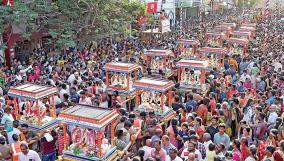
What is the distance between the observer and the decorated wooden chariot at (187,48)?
66.9 ft

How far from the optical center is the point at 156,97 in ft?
39.0

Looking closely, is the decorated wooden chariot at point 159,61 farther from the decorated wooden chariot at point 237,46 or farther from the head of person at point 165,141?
the head of person at point 165,141

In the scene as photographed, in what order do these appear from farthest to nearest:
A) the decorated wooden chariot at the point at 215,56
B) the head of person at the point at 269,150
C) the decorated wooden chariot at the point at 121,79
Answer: the decorated wooden chariot at the point at 215,56 → the decorated wooden chariot at the point at 121,79 → the head of person at the point at 269,150

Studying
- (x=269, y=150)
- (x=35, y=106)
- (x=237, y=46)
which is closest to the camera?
(x=269, y=150)

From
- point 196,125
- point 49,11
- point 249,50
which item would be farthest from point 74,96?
point 249,50

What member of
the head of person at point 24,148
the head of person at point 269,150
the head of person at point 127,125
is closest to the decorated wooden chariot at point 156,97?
the head of person at point 127,125

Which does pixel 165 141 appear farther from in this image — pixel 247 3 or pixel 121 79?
pixel 247 3

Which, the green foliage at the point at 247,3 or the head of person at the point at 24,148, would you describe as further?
the green foliage at the point at 247,3

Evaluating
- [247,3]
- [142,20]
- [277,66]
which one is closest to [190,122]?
[277,66]

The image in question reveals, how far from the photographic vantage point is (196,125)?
8961 millimetres

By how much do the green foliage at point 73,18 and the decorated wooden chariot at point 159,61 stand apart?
15.8ft

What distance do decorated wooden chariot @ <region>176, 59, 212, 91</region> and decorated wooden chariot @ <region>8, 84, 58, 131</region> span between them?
5.61m

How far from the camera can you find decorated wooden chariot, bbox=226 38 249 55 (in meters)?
20.7

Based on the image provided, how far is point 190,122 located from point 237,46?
43.0 feet
